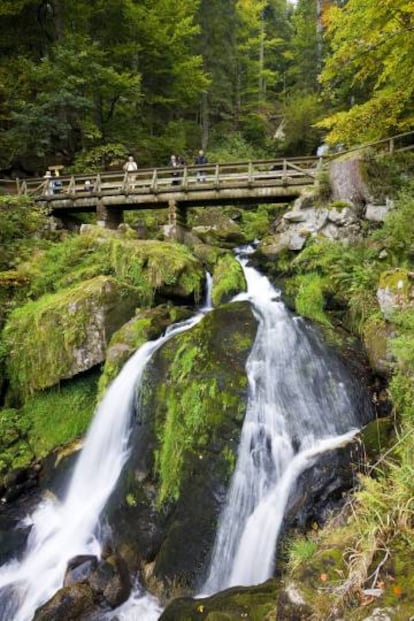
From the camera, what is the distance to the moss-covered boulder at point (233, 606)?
13.3ft

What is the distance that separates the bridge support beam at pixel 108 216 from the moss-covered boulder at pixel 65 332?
21.6ft

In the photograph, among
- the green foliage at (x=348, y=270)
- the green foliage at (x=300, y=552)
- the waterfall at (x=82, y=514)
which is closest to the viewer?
the green foliage at (x=300, y=552)

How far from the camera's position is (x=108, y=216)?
16109mm

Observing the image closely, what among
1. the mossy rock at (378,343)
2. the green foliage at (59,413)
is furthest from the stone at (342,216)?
the green foliage at (59,413)

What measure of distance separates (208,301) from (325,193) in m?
4.50

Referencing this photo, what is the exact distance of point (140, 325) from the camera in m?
8.91

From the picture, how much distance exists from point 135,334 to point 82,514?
3.51 meters

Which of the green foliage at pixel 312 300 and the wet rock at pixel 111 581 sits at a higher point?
the green foliage at pixel 312 300

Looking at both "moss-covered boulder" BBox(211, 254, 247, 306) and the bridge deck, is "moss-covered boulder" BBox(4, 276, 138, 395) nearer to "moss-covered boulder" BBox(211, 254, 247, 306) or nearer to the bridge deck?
"moss-covered boulder" BBox(211, 254, 247, 306)

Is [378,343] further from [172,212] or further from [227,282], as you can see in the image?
[172,212]

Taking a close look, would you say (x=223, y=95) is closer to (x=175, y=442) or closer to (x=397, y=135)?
(x=397, y=135)

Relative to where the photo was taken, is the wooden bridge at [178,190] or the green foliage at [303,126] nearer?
the wooden bridge at [178,190]

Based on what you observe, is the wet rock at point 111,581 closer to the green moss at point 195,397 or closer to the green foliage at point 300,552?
the green moss at point 195,397

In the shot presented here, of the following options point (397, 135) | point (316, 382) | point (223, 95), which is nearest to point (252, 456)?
point (316, 382)
